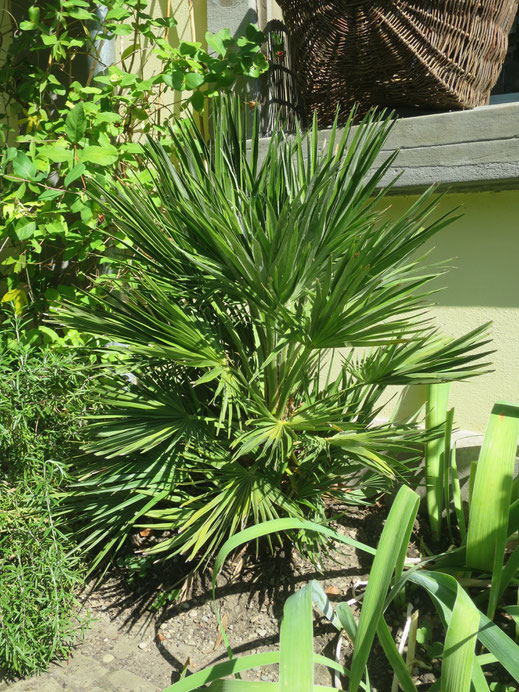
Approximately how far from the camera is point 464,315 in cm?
A: 230

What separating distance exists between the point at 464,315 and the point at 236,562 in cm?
122

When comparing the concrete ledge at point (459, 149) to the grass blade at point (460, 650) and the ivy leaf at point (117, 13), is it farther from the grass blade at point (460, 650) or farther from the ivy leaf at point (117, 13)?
the grass blade at point (460, 650)

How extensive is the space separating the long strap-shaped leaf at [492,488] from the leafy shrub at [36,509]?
1142 mm

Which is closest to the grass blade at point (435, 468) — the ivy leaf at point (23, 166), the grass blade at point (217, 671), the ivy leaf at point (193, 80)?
the grass blade at point (217, 671)

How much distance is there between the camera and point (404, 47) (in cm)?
216

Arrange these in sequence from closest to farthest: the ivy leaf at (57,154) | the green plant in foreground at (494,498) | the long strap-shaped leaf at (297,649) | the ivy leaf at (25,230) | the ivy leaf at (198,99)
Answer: the long strap-shaped leaf at (297,649)
the green plant in foreground at (494,498)
the ivy leaf at (57,154)
the ivy leaf at (25,230)
the ivy leaf at (198,99)

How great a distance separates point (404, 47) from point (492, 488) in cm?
153

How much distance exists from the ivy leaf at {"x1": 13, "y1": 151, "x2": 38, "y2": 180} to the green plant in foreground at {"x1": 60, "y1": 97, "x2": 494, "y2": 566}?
0.46 meters

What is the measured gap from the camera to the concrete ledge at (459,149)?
79.8 inches

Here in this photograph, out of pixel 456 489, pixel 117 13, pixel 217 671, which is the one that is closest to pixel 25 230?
pixel 117 13

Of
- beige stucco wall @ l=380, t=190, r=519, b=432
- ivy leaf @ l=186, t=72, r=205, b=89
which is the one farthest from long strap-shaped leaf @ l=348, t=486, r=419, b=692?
ivy leaf @ l=186, t=72, r=205, b=89

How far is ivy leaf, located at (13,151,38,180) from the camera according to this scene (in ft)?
7.06

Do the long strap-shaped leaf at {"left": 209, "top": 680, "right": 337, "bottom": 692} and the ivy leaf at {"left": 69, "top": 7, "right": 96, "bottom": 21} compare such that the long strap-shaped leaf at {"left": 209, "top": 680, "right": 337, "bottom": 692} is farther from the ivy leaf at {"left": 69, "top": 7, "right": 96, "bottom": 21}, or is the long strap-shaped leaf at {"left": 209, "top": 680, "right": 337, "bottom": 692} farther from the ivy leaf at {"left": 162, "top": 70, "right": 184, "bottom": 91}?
the ivy leaf at {"left": 69, "top": 7, "right": 96, "bottom": 21}

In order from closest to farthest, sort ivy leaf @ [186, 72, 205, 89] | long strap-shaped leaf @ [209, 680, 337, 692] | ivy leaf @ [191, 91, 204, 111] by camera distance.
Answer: long strap-shaped leaf @ [209, 680, 337, 692] → ivy leaf @ [186, 72, 205, 89] → ivy leaf @ [191, 91, 204, 111]
